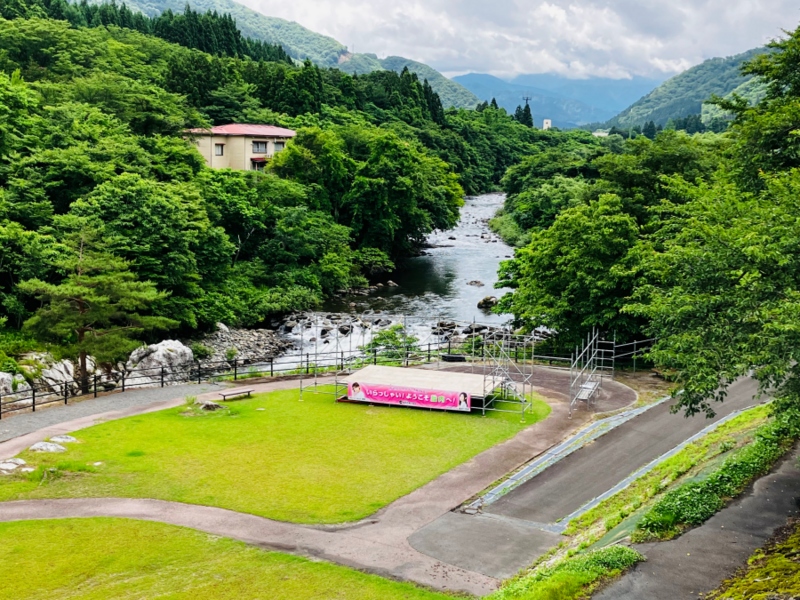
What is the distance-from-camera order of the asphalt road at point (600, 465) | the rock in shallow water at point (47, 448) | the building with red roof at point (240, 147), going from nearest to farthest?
the asphalt road at point (600, 465)
the rock in shallow water at point (47, 448)
the building with red roof at point (240, 147)

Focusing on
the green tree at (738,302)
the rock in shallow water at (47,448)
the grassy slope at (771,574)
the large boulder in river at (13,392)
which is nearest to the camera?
the grassy slope at (771,574)

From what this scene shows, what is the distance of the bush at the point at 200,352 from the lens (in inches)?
1554

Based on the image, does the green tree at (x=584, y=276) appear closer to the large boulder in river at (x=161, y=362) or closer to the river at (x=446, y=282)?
the river at (x=446, y=282)

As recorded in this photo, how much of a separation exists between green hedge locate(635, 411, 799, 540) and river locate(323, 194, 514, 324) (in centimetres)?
3201

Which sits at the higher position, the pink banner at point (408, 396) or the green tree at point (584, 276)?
the green tree at point (584, 276)

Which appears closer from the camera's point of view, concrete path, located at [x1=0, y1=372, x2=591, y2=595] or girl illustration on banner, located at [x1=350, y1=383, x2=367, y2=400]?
concrete path, located at [x1=0, y1=372, x2=591, y2=595]

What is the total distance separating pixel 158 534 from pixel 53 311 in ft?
48.6

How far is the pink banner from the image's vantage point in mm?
26266

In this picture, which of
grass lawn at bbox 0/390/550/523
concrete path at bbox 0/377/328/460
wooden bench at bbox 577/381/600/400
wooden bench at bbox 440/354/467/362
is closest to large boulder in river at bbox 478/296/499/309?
wooden bench at bbox 440/354/467/362

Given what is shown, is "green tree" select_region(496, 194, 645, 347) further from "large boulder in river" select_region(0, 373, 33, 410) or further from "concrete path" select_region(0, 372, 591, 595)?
"large boulder in river" select_region(0, 373, 33, 410)

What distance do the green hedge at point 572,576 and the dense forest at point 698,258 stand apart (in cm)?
446

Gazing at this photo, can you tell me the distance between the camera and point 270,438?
22.9 metres

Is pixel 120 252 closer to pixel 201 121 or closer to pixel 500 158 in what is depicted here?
pixel 201 121

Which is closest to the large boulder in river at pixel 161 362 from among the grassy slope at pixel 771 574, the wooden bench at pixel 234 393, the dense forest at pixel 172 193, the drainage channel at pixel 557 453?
the dense forest at pixel 172 193
